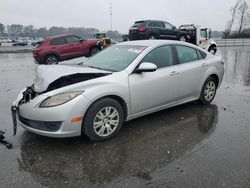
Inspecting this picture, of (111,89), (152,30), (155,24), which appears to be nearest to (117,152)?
(111,89)

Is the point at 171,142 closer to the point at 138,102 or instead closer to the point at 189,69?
the point at 138,102

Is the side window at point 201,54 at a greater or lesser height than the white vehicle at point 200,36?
lesser

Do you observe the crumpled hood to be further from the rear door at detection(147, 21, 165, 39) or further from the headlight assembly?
the rear door at detection(147, 21, 165, 39)

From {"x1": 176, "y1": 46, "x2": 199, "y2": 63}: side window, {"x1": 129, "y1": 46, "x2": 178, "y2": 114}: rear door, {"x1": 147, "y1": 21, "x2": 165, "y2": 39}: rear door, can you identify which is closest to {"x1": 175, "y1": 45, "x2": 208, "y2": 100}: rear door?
{"x1": 176, "y1": 46, "x2": 199, "y2": 63}: side window

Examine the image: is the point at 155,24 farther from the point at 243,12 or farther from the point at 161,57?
the point at 243,12

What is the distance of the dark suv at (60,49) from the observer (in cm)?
1348

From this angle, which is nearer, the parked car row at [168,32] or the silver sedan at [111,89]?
the silver sedan at [111,89]

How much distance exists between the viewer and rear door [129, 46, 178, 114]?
13.6 ft

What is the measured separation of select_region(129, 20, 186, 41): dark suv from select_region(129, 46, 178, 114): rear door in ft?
47.3

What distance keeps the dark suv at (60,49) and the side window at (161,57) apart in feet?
33.1

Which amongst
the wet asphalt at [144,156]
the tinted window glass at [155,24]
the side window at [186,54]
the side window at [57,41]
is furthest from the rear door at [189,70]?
the tinted window glass at [155,24]

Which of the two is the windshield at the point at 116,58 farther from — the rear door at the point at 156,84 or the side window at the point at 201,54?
the side window at the point at 201,54

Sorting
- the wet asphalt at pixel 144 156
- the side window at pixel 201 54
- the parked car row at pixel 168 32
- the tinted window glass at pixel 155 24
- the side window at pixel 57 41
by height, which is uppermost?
the tinted window glass at pixel 155 24

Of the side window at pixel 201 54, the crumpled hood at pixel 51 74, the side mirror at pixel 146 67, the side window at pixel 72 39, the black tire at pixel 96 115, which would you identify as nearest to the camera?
the black tire at pixel 96 115
